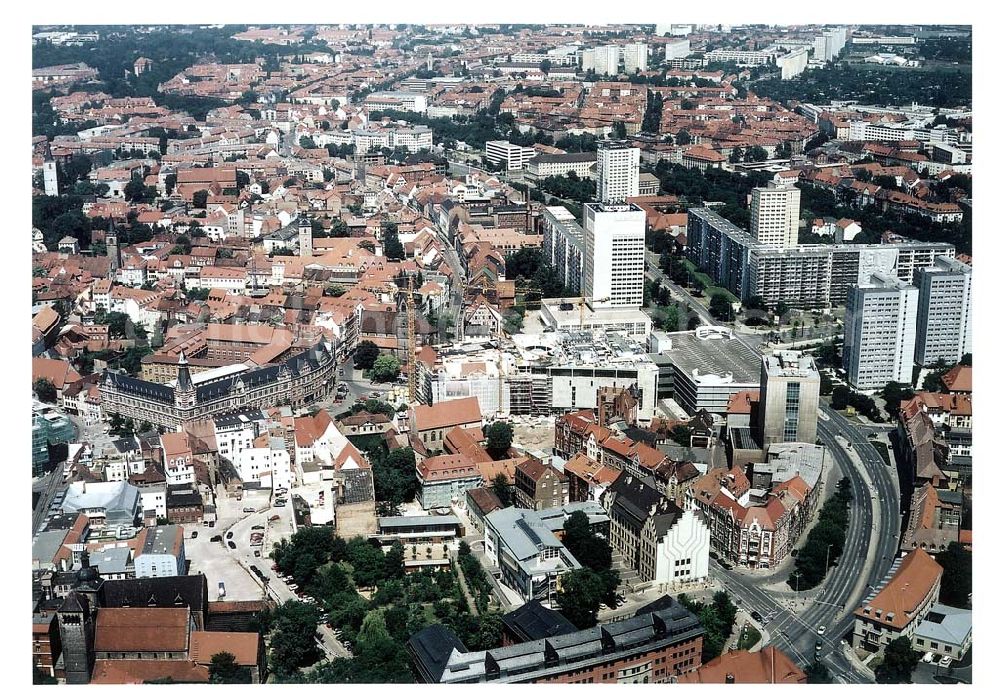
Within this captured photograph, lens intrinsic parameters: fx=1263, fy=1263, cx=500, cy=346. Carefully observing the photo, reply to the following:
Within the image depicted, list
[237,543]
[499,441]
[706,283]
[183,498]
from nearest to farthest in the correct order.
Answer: [237,543], [183,498], [499,441], [706,283]

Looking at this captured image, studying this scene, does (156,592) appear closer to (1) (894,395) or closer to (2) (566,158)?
(1) (894,395)

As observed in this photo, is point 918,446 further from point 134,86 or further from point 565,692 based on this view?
point 134,86

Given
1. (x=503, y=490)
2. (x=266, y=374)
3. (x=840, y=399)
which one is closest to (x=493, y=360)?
(x=266, y=374)

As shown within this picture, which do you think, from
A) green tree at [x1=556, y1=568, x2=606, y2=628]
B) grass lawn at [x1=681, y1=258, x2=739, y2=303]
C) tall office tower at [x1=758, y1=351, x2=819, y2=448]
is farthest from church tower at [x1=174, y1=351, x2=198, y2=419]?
grass lawn at [x1=681, y1=258, x2=739, y2=303]

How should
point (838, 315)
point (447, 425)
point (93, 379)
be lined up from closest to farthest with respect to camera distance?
point (447, 425)
point (93, 379)
point (838, 315)

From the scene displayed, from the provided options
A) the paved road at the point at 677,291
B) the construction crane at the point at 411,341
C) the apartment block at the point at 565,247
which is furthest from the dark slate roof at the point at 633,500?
the apartment block at the point at 565,247

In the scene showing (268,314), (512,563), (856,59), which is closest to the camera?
(512,563)

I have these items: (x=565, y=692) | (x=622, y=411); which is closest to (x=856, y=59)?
(x=622, y=411)
